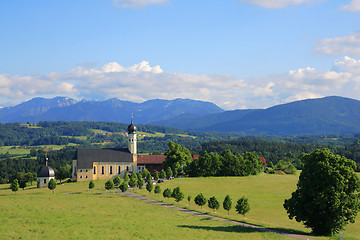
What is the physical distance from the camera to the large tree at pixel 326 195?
158ft

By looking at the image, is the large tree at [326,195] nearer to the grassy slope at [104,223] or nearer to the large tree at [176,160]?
the grassy slope at [104,223]

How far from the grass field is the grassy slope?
29.5 feet

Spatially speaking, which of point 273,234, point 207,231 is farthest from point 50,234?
point 273,234

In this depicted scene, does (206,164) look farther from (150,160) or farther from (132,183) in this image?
(132,183)

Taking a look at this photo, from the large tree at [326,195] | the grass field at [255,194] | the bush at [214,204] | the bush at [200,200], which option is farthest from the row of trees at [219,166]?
the large tree at [326,195]

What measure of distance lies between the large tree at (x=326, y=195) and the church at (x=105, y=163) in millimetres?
82375

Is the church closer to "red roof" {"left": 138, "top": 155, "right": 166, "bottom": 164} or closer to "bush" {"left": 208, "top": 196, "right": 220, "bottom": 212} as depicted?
"red roof" {"left": 138, "top": 155, "right": 166, "bottom": 164}

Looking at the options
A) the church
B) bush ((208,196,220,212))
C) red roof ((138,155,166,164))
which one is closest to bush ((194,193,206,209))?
bush ((208,196,220,212))

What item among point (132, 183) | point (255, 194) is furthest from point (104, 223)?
point (132, 183)

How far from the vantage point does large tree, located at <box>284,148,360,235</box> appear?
48094 mm

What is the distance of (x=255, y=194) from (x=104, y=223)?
4754 cm

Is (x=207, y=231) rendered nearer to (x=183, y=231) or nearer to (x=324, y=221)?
(x=183, y=231)

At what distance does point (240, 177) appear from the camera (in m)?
120

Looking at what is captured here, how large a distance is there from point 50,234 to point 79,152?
8430 cm
